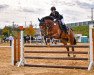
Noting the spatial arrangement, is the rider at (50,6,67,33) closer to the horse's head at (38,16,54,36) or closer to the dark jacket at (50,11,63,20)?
the dark jacket at (50,11,63,20)

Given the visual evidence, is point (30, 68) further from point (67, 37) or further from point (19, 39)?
point (67, 37)

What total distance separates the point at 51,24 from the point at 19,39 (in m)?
4.09

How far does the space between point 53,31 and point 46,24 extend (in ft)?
3.62

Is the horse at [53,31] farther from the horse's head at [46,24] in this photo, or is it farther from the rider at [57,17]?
the rider at [57,17]

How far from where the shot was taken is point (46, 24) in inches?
687

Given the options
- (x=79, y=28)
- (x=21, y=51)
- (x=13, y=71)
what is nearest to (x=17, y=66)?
(x=21, y=51)

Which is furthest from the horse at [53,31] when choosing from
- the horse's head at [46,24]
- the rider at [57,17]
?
the rider at [57,17]

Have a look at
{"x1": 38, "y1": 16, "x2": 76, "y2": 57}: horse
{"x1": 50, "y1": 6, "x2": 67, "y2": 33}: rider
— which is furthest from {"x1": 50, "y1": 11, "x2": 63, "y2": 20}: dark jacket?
{"x1": 38, "y1": 16, "x2": 76, "y2": 57}: horse

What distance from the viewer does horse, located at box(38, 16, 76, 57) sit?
17.2 metres

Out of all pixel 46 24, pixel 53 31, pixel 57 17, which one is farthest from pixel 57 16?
pixel 53 31

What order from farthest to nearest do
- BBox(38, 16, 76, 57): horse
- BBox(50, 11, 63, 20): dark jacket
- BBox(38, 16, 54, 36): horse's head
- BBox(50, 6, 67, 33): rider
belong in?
BBox(50, 11, 63, 20): dark jacket → BBox(50, 6, 67, 33): rider → BBox(38, 16, 76, 57): horse → BBox(38, 16, 54, 36): horse's head

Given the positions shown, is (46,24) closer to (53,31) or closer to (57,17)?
(57,17)

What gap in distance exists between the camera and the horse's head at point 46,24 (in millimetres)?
17094

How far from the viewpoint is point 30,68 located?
13.7 metres
